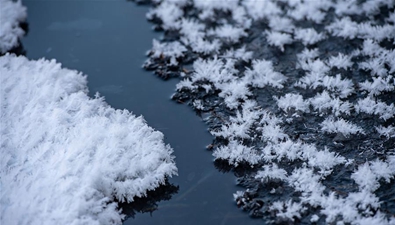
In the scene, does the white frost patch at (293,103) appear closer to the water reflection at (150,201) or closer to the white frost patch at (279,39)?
the white frost patch at (279,39)

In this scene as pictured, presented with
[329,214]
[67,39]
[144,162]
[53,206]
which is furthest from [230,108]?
[67,39]

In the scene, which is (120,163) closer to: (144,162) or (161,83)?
(144,162)

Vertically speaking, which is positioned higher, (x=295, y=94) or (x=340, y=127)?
(x=295, y=94)

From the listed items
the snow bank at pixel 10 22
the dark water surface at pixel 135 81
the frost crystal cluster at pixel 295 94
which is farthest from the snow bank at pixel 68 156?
the snow bank at pixel 10 22

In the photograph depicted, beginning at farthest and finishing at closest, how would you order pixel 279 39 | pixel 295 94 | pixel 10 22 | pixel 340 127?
pixel 10 22
pixel 279 39
pixel 295 94
pixel 340 127

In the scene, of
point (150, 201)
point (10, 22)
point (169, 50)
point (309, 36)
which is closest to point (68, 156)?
point (150, 201)

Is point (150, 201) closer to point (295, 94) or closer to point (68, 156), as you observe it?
point (68, 156)

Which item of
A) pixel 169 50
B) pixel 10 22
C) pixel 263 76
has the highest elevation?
pixel 10 22
